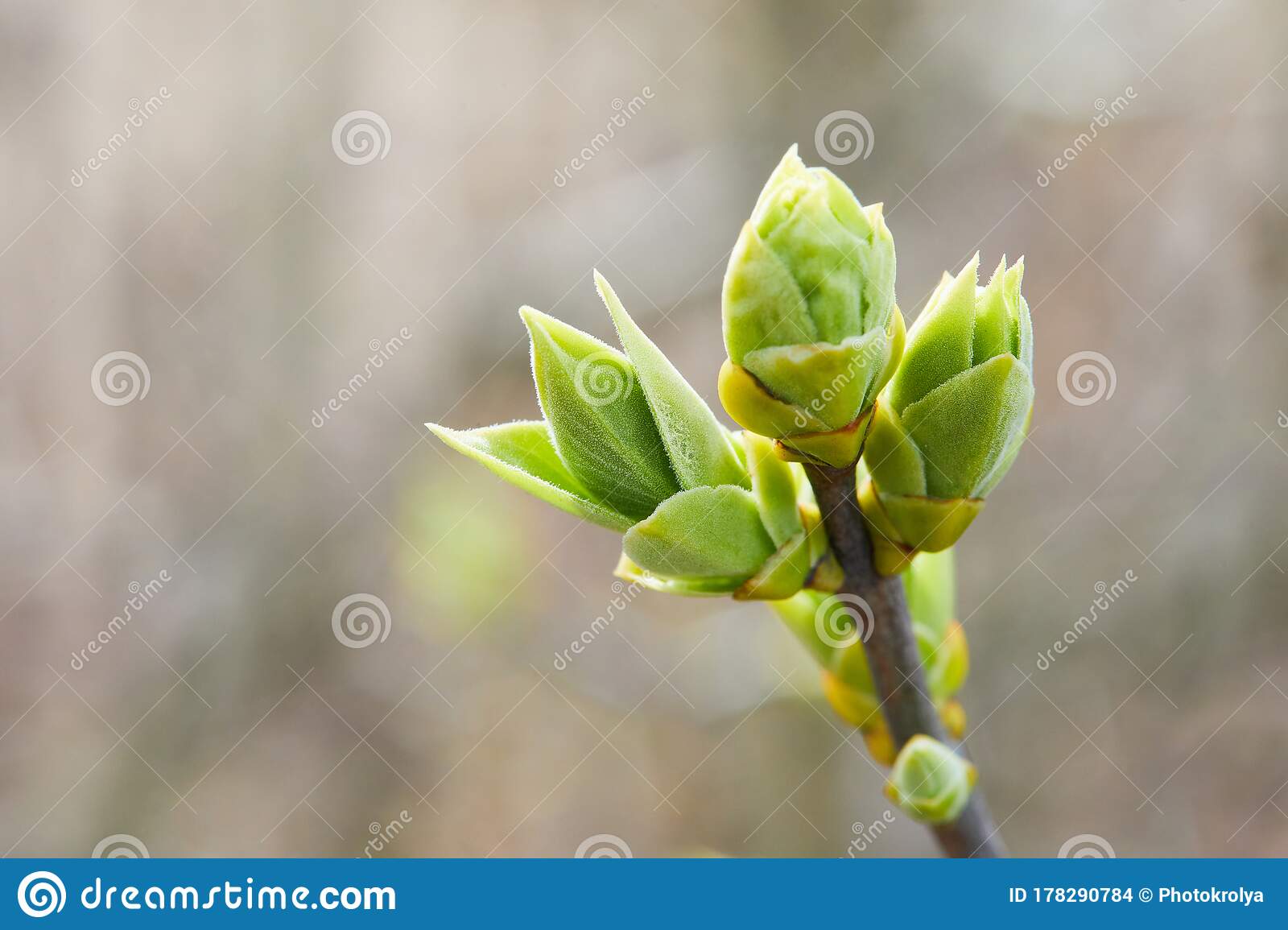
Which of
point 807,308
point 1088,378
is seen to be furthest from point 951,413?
point 1088,378

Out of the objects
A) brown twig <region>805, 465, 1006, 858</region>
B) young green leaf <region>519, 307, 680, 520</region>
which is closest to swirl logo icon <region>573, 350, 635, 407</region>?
young green leaf <region>519, 307, 680, 520</region>

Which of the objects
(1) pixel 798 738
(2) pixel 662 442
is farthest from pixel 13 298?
(2) pixel 662 442

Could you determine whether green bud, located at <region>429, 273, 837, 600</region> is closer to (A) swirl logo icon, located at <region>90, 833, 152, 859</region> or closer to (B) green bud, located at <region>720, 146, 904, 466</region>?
(B) green bud, located at <region>720, 146, 904, 466</region>

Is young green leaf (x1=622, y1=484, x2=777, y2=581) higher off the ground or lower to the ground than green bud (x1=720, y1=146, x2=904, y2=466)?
lower

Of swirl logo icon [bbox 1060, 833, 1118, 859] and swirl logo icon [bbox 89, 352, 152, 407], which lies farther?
swirl logo icon [bbox 89, 352, 152, 407]

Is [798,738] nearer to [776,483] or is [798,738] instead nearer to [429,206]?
[776,483]

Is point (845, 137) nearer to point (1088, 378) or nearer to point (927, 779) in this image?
point (1088, 378)
